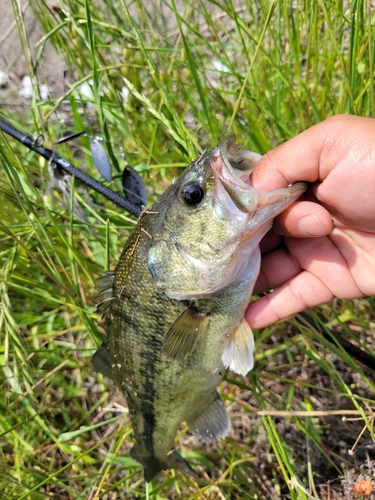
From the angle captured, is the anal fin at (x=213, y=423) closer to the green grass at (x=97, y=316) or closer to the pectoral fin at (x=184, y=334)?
the green grass at (x=97, y=316)

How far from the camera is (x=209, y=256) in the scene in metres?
1.66

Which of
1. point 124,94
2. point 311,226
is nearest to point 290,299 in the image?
point 311,226

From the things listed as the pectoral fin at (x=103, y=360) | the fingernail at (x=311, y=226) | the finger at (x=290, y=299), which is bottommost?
the finger at (x=290, y=299)

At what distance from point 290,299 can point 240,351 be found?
0.39 metres

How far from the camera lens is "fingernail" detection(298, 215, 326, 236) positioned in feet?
5.44

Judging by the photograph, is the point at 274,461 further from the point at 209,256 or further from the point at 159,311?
the point at 209,256

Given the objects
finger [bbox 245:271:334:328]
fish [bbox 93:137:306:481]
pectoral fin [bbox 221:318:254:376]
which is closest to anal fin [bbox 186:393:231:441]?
fish [bbox 93:137:306:481]

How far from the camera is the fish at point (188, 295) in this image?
1.61 m

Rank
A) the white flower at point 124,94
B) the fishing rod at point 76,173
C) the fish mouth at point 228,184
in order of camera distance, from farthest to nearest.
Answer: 1. the white flower at point 124,94
2. the fishing rod at point 76,173
3. the fish mouth at point 228,184

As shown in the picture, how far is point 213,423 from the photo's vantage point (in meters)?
2.07

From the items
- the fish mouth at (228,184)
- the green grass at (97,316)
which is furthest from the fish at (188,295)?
the green grass at (97,316)

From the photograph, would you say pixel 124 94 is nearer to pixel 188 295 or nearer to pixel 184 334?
pixel 188 295

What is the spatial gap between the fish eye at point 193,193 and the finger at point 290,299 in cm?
72

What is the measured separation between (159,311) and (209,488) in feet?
4.00
